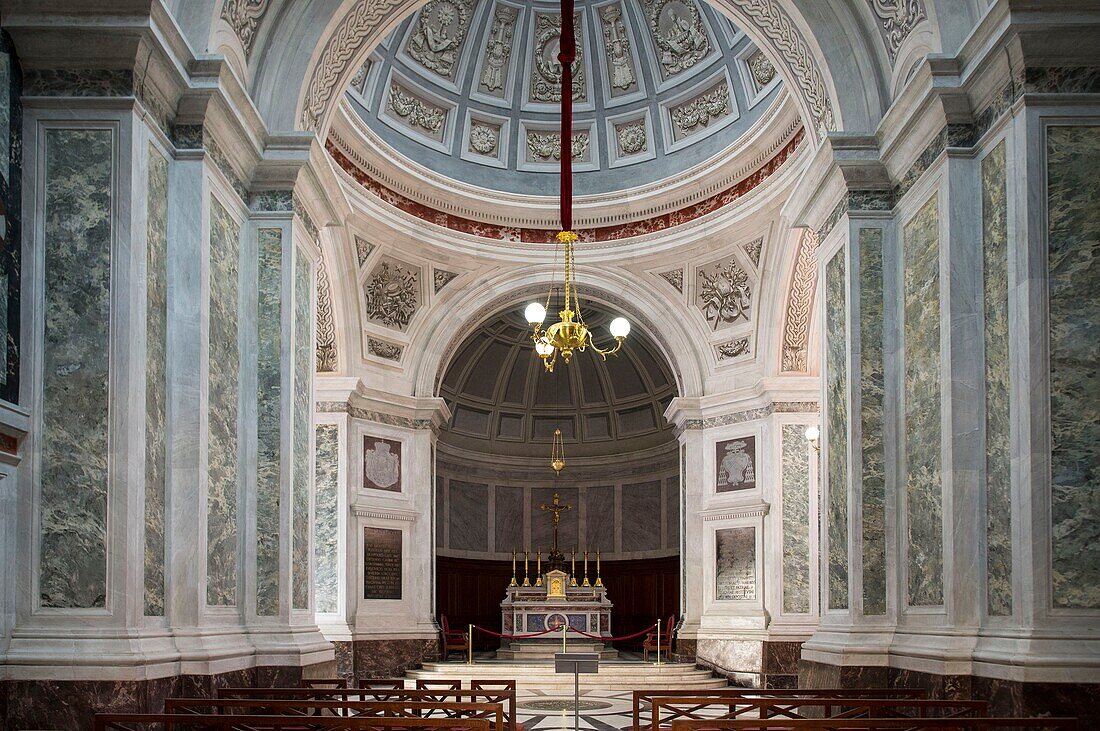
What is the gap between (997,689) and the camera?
8.00 metres

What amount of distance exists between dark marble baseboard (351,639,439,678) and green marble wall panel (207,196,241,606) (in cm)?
817

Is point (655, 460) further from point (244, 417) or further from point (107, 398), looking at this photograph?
point (107, 398)

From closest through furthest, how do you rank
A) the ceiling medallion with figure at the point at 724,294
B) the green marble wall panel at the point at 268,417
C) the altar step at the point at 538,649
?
the green marble wall panel at the point at 268,417
the ceiling medallion with figure at the point at 724,294
the altar step at the point at 538,649

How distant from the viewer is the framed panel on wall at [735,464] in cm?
1845

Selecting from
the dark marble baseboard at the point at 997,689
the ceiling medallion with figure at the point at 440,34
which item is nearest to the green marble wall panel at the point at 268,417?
the dark marble baseboard at the point at 997,689

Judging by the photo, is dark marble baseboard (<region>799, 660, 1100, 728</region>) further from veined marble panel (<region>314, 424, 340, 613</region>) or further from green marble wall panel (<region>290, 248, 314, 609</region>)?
veined marble panel (<region>314, 424, 340, 613</region>)

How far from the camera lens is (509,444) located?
2573 cm

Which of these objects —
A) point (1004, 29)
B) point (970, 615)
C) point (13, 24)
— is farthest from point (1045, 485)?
point (13, 24)

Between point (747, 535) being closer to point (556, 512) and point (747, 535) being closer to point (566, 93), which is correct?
point (556, 512)

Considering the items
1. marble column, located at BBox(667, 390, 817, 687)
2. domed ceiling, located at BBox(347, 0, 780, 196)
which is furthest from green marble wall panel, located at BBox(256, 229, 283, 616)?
marble column, located at BBox(667, 390, 817, 687)

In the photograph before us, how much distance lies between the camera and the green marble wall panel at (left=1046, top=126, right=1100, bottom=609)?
777 cm

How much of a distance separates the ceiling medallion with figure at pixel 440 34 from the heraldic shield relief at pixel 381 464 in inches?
243

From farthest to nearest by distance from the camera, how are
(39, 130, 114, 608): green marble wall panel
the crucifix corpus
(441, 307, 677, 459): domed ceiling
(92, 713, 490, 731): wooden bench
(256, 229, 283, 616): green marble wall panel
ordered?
1. (441, 307, 677, 459): domed ceiling
2. the crucifix corpus
3. (256, 229, 283, 616): green marble wall panel
4. (39, 130, 114, 608): green marble wall panel
5. (92, 713, 490, 731): wooden bench

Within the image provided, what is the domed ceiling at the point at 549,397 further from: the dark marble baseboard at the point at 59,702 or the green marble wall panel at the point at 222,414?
the dark marble baseboard at the point at 59,702
